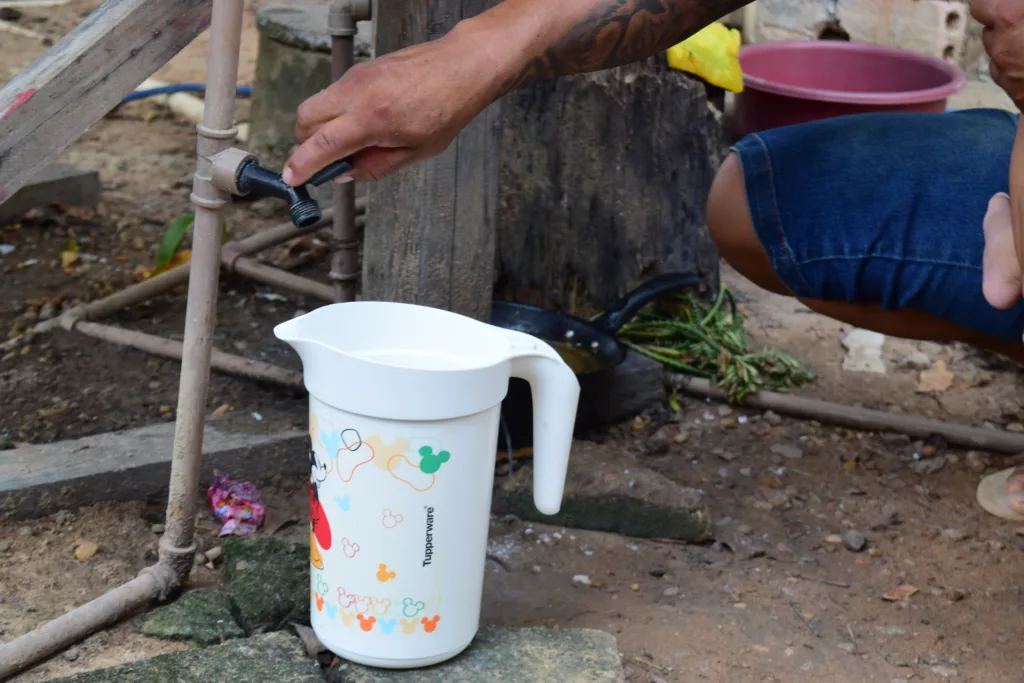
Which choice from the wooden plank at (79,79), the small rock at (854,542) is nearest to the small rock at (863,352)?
the small rock at (854,542)

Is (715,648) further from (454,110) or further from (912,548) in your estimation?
(454,110)

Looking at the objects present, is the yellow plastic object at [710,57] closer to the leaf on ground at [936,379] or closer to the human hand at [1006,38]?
the leaf on ground at [936,379]

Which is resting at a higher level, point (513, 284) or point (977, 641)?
point (513, 284)

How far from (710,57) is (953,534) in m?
1.34

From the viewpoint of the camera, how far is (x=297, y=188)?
1461 mm

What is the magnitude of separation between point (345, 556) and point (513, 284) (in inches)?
59.7

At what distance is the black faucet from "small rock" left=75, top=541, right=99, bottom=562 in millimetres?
736

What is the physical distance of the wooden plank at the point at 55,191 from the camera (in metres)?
3.38

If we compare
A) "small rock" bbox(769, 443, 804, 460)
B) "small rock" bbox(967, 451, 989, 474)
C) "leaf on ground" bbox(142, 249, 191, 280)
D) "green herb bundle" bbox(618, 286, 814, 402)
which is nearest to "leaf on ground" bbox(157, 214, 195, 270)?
"leaf on ground" bbox(142, 249, 191, 280)

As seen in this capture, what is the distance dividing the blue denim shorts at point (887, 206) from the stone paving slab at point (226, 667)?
1195 mm

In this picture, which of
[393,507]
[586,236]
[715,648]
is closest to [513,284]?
[586,236]

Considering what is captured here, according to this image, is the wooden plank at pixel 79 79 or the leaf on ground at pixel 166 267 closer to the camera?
the wooden plank at pixel 79 79

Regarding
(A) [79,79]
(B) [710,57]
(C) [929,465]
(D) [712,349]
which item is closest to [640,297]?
(D) [712,349]

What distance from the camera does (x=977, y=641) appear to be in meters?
1.90
